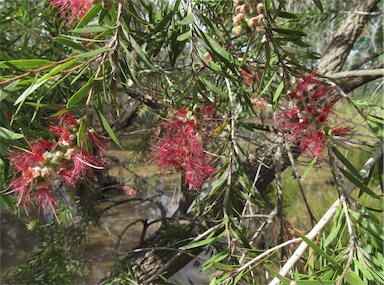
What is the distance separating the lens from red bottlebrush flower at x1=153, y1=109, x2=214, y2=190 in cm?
66

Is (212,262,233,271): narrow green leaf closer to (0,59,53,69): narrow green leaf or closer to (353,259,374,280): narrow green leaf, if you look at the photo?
(353,259,374,280): narrow green leaf

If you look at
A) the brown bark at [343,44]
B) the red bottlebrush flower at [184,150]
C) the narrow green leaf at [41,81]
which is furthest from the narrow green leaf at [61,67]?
the brown bark at [343,44]

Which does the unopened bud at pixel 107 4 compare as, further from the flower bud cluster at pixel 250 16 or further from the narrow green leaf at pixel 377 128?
the narrow green leaf at pixel 377 128

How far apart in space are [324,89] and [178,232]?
712 millimetres

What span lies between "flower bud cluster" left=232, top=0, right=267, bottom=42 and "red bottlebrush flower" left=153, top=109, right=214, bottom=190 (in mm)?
189

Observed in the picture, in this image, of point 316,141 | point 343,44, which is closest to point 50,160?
point 316,141

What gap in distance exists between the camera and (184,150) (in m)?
0.72

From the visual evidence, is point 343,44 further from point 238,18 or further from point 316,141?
point 238,18

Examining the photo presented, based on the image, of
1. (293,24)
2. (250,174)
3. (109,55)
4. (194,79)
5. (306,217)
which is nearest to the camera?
(109,55)

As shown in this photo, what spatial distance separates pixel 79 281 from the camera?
178cm

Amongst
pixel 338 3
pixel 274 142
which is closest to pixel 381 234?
pixel 274 142

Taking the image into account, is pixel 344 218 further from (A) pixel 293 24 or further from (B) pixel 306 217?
(B) pixel 306 217

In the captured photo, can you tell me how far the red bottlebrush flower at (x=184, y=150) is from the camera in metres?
0.66

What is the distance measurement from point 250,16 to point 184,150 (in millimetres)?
295
